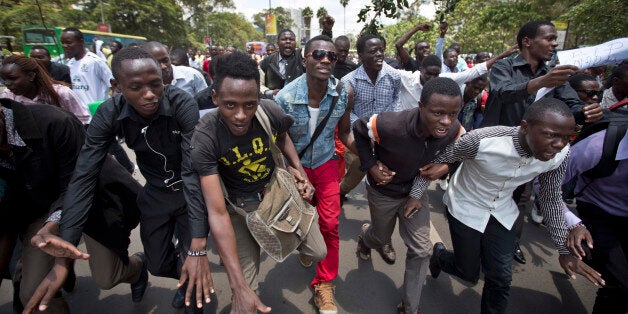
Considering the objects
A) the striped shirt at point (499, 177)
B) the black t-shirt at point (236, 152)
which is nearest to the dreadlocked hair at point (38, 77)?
the black t-shirt at point (236, 152)

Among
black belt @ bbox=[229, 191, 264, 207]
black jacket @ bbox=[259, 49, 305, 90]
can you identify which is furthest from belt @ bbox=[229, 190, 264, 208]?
black jacket @ bbox=[259, 49, 305, 90]

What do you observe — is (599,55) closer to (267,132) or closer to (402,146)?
(402,146)

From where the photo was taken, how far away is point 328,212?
274 centimetres

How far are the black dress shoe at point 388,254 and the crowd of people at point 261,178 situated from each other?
436mm

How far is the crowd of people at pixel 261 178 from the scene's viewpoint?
1917mm

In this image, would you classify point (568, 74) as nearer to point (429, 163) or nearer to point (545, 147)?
point (545, 147)

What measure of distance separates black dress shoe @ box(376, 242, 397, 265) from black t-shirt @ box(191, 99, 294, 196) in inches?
64.5

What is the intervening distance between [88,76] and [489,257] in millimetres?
5372

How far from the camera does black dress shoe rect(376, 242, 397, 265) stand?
3.22m

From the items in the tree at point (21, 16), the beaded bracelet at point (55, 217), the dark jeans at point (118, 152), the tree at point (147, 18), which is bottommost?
the dark jeans at point (118, 152)

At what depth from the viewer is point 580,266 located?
2.06 metres

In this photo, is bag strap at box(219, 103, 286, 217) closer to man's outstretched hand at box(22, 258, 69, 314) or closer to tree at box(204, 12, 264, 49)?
man's outstretched hand at box(22, 258, 69, 314)

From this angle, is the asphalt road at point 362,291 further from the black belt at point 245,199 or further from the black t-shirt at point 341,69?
the black t-shirt at point 341,69

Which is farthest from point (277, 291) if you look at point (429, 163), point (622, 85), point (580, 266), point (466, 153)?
point (622, 85)
